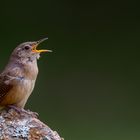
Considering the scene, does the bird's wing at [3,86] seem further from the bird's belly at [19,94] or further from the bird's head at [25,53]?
the bird's head at [25,53]

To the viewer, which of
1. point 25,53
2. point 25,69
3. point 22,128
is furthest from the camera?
point 25,53

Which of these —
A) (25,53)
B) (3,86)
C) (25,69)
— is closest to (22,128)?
(3,86)

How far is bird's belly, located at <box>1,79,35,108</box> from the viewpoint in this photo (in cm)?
749

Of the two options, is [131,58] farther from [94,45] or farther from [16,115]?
[16,115]

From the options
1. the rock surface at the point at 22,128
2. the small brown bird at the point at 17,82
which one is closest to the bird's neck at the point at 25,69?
the small brown bird at the point at 17,82

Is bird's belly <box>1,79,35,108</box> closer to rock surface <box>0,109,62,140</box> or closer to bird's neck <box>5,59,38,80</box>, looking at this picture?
bird's neck <box>5,59,38,80</box>

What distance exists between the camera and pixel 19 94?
299 inches

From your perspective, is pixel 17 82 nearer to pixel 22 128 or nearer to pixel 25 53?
pixel 25 53

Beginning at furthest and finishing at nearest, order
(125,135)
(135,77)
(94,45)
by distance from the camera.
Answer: (94,45), (135,77), (125,135)

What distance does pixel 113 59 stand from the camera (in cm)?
1587

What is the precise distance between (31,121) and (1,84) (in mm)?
978

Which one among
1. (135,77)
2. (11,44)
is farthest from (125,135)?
(11,44)

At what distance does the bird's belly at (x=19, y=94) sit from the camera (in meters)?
7.49

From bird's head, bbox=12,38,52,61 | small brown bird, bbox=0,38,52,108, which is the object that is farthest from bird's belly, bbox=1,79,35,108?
bird's head, bbox=12,38,52,61
